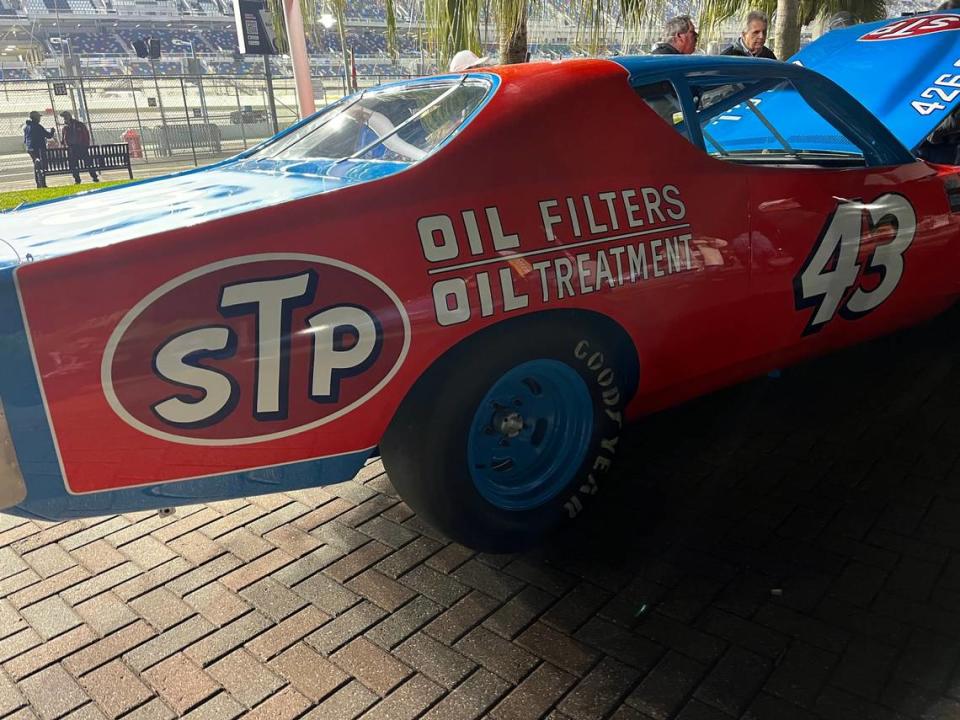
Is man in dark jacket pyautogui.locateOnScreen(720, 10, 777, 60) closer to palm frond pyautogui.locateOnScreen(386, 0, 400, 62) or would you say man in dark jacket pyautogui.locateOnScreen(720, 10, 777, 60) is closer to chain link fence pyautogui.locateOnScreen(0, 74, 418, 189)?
palm frond pyautogui.locateOnScreen(386, 0, 400, 62)

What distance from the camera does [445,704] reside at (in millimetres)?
1964

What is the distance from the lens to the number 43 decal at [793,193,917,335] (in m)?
2.91

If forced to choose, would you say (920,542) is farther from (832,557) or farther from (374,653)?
(374,653)

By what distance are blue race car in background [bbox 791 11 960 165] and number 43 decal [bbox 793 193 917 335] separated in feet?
5.26

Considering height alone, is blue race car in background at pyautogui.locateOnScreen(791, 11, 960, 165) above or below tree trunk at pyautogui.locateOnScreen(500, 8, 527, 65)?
below

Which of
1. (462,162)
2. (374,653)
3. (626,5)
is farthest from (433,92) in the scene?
(626,5)

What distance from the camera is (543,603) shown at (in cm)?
234

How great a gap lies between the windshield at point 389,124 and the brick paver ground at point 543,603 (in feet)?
4.32

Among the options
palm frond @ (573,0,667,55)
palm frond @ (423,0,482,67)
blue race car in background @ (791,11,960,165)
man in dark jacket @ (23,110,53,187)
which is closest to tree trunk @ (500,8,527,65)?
palm frond @ (423,0,482,67)

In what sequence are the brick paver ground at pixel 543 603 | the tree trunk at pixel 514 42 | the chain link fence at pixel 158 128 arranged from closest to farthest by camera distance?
the brick paver ground at pixel 543 603
the tree trunk at pixel 514 42
the chain link fence at pixel 158 128

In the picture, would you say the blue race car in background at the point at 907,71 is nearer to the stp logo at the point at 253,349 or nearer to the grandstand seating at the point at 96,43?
the stp logo at the point at 253,349

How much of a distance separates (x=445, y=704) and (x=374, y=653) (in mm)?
284

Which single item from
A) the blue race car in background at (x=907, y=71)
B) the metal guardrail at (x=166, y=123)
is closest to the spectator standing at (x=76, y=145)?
the metal guardrail at (x=166, y=123)

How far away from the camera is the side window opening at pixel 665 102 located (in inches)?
104
